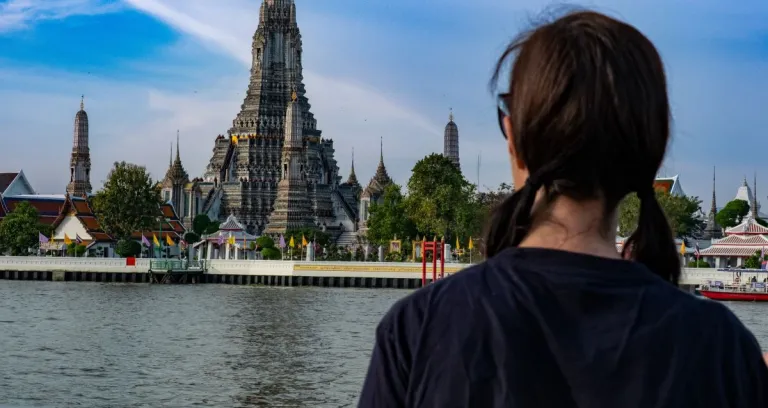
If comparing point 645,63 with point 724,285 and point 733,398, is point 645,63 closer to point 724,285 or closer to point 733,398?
point 733,398

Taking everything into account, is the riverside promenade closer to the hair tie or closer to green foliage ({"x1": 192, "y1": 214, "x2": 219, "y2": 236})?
green foliage ({"x1": 192, "y1": 214, "x2": 219, "y2": 236})

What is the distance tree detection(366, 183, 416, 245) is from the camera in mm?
82875

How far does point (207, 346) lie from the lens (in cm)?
2984

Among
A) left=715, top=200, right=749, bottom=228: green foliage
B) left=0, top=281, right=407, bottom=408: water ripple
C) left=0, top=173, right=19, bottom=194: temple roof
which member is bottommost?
left=0, top=281, right=407, bottom=408: water ripple

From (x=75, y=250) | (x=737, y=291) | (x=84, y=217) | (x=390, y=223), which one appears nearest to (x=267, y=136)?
(x=390, y=223)

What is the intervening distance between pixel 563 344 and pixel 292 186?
9690 centimetres

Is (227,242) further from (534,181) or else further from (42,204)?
(534,181)

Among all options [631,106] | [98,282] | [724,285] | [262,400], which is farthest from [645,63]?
[98,282]

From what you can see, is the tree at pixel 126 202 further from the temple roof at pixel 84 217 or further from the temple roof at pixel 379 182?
the temple roof at pixel 379 182

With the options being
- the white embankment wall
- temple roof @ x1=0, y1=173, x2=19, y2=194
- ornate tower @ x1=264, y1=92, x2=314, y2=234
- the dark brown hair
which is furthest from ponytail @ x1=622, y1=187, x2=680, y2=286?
temple roof @ x1=0, y1=173, x2=19, y2=194

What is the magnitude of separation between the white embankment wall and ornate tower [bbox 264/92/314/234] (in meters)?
28.2

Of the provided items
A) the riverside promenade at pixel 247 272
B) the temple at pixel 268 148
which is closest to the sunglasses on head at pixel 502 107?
the riverside promenade at pixel 247 272

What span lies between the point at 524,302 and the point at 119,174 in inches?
3136

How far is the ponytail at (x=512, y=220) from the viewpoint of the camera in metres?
2.63
